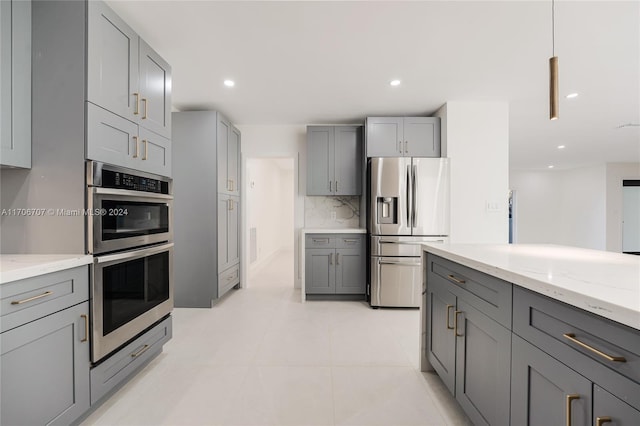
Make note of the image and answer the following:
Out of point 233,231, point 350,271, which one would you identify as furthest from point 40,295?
point 350,271

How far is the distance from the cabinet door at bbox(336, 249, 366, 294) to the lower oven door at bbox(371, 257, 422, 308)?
11.3 inches

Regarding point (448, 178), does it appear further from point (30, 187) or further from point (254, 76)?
point (30, 187)

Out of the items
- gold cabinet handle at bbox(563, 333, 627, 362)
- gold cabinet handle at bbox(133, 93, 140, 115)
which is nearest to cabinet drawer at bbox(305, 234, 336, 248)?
gold cabinet handle at bbox(133, 93, 140, 115)

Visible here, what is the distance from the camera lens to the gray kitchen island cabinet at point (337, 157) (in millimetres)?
3928

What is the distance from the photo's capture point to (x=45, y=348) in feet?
4.08

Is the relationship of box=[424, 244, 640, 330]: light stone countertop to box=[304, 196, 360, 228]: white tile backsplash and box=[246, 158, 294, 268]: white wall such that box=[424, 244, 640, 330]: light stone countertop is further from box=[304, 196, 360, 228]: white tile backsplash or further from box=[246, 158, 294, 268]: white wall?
box=[246, 158, 294, 268]: white wall

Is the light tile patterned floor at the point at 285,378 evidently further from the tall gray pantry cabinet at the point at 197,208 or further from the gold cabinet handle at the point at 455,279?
the gold cabinet handle at the point at 455,279

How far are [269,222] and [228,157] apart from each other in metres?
3.52

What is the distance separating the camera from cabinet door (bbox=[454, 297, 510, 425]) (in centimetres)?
112

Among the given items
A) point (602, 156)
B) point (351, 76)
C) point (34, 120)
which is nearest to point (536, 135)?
point (602, 156)

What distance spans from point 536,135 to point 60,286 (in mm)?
6322

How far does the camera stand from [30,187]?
1.51 metres

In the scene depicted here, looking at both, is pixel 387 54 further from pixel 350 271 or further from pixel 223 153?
Result: pixel 350 271

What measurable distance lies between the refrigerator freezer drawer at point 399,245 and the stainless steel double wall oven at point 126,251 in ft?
7.40
